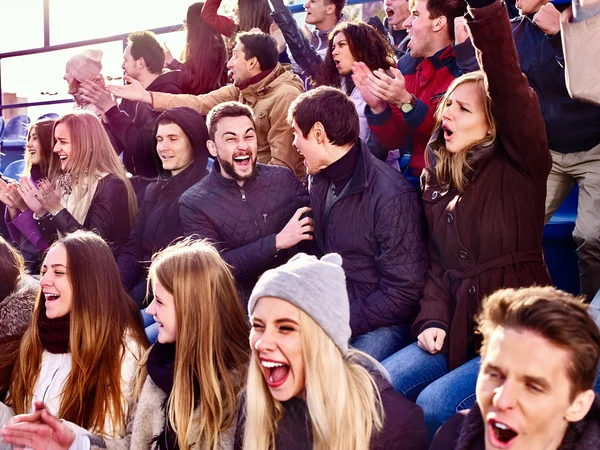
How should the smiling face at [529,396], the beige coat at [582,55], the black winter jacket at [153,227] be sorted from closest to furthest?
the smiling face at [529,396], the beige coat at [582,55], the black winter jacket at [153,227]

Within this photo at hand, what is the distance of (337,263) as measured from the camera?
2883 mm

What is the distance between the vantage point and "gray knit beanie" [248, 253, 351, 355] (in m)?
2.72

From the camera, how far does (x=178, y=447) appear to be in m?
3.21

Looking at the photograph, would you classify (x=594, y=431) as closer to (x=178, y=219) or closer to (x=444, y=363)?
(x=444, y=363)

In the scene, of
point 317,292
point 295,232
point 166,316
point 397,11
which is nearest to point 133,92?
point 397,11

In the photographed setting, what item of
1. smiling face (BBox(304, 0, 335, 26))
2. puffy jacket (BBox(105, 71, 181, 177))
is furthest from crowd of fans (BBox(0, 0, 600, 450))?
smiling face (BBox(304, 0, 335, 26))

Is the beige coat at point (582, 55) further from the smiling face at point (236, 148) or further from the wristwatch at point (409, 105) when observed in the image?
the smiling face at point (236, 148)

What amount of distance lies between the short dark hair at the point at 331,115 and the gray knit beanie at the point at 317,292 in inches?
45.3

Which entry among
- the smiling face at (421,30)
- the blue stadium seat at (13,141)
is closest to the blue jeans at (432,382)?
the smiling face at (421,30)

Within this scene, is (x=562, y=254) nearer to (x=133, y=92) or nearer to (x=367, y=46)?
(x=367, y=46)

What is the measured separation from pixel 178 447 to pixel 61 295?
103 centimetres

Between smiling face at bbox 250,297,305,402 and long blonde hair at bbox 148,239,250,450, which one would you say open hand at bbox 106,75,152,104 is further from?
smiling face at bbox 250,297,305,402

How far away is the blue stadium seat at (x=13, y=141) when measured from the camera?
9.08 meters

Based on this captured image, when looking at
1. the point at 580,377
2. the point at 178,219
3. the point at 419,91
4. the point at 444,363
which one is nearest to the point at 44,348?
the point at 178,219
